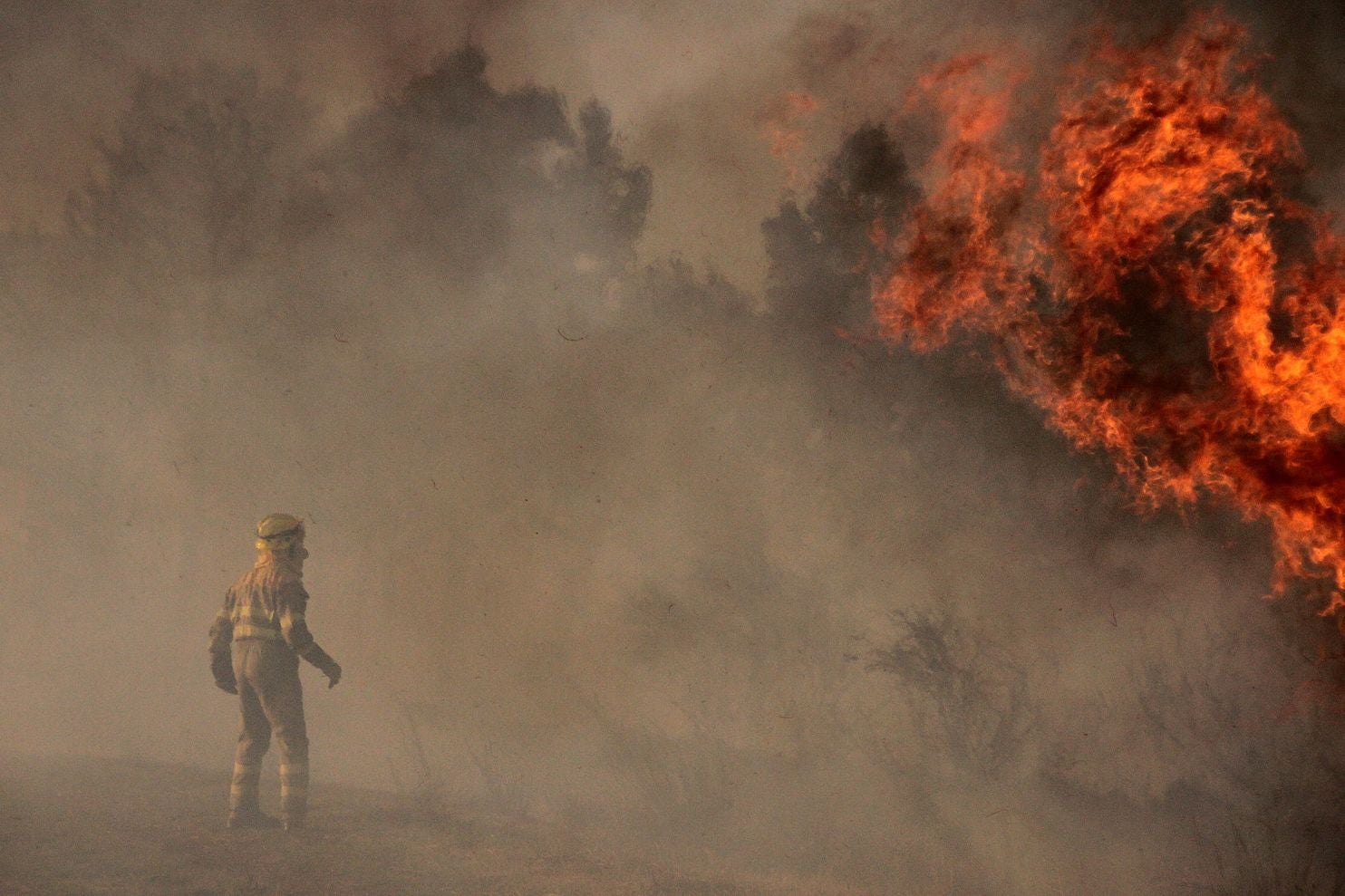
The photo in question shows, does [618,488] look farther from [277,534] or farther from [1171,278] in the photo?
[1171,278]

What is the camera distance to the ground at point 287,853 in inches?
260

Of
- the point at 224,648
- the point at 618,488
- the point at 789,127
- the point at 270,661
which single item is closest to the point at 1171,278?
the point at 789,127

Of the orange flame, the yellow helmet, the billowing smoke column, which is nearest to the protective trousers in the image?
the yellow helmet

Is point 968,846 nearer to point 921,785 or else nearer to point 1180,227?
point 921,785

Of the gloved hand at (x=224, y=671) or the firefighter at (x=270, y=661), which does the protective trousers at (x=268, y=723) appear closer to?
the firefighter at (x=270, y=661)

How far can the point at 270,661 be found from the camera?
8891mm

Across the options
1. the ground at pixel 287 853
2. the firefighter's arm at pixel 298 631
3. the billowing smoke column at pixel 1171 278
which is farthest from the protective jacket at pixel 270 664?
the billowing smoke column at pixel 1171 278

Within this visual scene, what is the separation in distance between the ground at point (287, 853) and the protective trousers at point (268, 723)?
12.2 inches

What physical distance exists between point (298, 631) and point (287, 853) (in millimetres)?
2007

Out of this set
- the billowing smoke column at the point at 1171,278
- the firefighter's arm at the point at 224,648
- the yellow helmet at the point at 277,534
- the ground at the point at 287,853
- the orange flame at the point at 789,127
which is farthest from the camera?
the orange flame at the point at 789,127

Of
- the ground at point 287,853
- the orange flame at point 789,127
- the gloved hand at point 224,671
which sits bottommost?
the ground at point 287,853

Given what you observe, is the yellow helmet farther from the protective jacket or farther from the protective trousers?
the protective trousers

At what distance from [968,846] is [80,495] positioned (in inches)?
615

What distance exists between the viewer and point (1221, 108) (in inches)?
329
